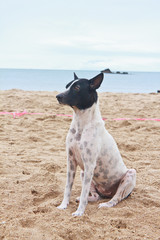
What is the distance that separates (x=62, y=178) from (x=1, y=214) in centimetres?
117

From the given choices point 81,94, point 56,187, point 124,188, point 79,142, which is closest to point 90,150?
point 79,142

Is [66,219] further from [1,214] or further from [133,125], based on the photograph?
[133,125]

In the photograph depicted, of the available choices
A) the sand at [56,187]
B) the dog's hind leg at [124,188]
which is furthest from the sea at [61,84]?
the dog's hind leg at [124,188]

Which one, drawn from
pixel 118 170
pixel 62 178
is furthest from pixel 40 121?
pixel 118 170

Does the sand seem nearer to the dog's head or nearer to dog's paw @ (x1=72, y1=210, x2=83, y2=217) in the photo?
dog's paw @ (x1=72, y1=210, x2=83, y2=217)

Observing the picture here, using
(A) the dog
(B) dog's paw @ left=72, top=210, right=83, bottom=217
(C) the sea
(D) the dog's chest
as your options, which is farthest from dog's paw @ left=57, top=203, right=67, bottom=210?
(C) the sea

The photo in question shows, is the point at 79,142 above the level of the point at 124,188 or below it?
above

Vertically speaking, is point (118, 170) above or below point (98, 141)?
below

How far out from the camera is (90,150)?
2.68 m

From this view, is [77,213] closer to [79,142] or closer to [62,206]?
[62,206]

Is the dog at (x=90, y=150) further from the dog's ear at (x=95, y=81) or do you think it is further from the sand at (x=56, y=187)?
the sand at (x=56, y=187)

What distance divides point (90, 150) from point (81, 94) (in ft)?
1.85

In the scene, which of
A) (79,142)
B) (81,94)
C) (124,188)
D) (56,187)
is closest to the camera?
(81,94)

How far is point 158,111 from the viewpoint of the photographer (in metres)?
8.74
